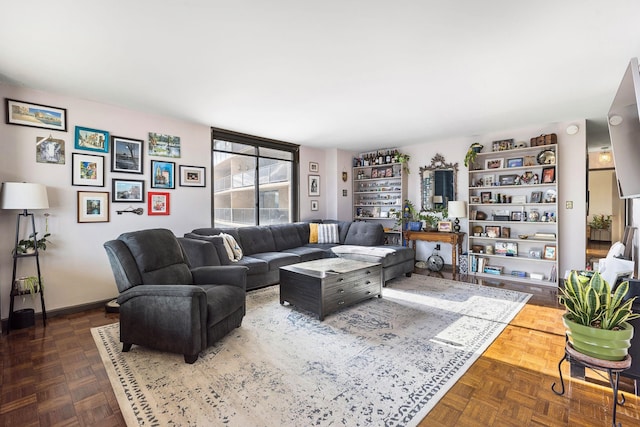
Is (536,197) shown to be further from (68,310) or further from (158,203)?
(68,310)

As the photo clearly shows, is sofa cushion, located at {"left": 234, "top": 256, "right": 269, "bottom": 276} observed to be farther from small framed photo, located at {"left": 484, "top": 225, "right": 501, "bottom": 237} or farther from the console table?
small framed photo, located at {"left": 484, "top": 225, "right": 501, "bottom": 237}

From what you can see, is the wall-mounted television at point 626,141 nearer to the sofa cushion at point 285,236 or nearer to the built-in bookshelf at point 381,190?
the built-in bookshelf at point 381,190

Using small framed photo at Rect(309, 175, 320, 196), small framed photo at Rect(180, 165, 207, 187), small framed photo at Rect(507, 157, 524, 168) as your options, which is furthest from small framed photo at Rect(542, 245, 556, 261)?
small framed photo at Rect(180, 165, 207, 187)

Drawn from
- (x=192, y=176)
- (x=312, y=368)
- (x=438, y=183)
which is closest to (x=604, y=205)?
(x=438, y=183)

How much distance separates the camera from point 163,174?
415 centimetres

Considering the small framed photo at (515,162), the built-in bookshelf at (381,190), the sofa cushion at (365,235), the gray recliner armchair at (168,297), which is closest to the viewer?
the gray recliner armchair at (168,297)

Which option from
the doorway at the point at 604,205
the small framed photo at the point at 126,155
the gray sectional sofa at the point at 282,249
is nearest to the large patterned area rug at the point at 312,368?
the gray sectional sofa at the point at 282,249

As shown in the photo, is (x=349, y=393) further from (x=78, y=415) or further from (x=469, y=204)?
(x=469, y=204)

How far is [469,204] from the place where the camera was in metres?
5.27

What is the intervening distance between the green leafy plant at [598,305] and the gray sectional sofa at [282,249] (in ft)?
8.30

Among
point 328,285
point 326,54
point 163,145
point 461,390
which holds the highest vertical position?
point 326,54

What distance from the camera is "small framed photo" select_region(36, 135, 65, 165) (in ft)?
10.6

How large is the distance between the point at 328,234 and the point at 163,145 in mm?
3106

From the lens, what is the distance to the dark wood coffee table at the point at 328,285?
312 cm
